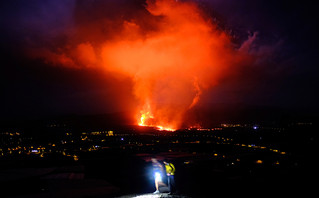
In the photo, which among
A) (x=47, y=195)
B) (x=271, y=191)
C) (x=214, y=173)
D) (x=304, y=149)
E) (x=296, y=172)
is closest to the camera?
(x=47, y=195)

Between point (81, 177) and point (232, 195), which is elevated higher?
point (81, 177)

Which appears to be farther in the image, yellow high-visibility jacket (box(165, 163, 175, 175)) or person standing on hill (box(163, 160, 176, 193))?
person standing on hill (box(163, 160, 176, 193))

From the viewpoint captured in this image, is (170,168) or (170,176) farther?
(170,176)

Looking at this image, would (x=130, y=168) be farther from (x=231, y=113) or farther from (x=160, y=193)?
(x=231, y=113)

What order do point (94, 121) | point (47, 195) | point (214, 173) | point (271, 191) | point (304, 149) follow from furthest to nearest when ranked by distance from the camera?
point (94, 121), point (304, 149), point (214, 173), point (271, 191), point (47, 195)

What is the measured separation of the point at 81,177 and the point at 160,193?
7299mm

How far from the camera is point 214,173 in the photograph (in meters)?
20.2

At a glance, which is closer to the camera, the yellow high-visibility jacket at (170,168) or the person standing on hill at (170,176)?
the yellow high-visibility jacket at (170,168)

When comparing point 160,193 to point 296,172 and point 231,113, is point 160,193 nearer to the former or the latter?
point 296,172

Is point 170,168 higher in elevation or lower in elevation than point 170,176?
higher

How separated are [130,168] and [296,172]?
16.0 m

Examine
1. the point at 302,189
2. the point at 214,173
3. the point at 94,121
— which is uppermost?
the point at 94,121

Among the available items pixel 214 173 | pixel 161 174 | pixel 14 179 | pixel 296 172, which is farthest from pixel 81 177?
pixel 296 172

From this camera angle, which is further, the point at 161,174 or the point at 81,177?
the point at 81,177
